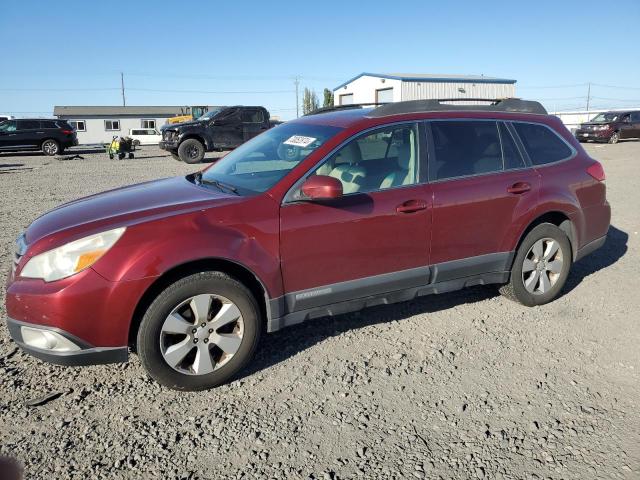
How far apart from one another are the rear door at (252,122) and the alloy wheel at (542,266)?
50.6 ft

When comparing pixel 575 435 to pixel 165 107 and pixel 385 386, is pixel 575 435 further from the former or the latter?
pixel 165 107

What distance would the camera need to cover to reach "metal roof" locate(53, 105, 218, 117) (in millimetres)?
54719

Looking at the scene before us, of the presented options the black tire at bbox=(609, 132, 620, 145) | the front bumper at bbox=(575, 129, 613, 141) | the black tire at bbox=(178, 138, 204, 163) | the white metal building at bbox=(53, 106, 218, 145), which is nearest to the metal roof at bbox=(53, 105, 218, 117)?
the white metal building at bbox=(53, 106, 218, 145)

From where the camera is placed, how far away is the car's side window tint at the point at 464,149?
3834 mm

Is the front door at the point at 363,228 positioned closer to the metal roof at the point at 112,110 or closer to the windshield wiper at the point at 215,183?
the windshield wiper at the point at 215,183

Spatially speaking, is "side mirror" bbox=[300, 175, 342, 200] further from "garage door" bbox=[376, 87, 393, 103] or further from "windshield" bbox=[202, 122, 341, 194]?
"garage door" bbox=[376, 87, 393, 103]

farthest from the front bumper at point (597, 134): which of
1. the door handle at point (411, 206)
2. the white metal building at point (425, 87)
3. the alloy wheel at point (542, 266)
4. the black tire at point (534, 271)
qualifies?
Answer: the door handle at point (411, 206)

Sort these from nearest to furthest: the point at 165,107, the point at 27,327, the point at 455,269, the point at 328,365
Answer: the point at 27,327
the point at 328,365
the point at 455,269
the point at 165,107

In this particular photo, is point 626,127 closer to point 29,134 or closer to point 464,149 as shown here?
point 464,149

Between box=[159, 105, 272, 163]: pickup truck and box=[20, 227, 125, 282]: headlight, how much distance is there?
15.2 meters

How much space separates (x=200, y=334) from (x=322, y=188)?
1174mm

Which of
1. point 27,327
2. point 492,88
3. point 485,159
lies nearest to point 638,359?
point 485,159

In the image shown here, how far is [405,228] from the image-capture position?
3.58 metres

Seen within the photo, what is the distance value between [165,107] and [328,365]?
62565mm
